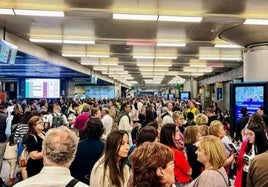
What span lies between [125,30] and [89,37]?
1492 millimetres

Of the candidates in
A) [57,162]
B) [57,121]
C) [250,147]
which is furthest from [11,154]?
[57,162]

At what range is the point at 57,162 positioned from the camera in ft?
7.13

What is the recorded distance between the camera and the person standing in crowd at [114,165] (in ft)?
9.96

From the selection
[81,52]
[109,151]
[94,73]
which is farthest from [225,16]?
[94,73]

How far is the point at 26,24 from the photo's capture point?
31.8 ft

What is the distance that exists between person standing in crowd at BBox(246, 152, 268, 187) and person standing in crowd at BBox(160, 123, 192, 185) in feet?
3.92

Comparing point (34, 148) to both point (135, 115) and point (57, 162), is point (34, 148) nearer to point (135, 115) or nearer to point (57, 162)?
point (57, 162)

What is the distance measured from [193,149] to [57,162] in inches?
112

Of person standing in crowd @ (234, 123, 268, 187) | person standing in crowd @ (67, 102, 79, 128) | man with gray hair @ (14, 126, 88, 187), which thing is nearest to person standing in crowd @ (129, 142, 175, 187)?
man with gray hair @ (14, 126, 88, 187)

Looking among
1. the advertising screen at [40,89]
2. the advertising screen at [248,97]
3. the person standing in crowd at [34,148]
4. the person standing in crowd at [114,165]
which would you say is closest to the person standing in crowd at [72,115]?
the advertising screen at [248,97]

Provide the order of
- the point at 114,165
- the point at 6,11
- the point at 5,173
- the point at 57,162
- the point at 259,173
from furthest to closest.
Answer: the point at 5,173, the point at 6,11, the point at 114,165, the point at 259,173, the point at 57,162

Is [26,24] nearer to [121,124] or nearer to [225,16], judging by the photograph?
[121,124]

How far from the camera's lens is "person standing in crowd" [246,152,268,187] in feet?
9.32

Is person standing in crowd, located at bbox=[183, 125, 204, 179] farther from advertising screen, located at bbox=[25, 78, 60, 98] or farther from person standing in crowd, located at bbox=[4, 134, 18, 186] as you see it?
advertising screen, located at bbox=[25, 78, 60, 98]
